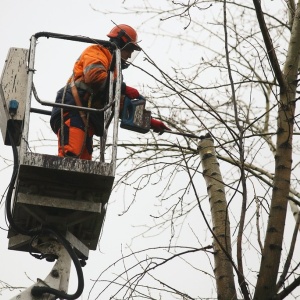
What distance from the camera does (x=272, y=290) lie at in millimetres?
4199

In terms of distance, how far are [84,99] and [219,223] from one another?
1447 mm

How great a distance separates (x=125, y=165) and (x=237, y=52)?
5.25 feet

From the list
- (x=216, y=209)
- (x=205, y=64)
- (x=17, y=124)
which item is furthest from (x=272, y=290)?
(x=205, y=64)

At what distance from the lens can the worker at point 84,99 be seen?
5801 mm

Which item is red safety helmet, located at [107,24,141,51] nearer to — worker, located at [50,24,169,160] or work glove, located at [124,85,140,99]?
worker, located at [50,24,169,160]

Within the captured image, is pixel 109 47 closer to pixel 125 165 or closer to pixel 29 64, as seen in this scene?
pixel 29 64

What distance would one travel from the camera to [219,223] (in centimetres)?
547

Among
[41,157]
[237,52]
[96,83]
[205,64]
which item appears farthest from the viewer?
[237,52]

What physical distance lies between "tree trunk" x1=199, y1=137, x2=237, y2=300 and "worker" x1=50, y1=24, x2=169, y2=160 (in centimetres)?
75

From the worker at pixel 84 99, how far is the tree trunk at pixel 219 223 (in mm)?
754

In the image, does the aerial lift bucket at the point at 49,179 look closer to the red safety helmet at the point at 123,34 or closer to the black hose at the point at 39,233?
the black hose at the point at 39,233

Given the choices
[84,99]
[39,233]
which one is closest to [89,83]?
[84,99]

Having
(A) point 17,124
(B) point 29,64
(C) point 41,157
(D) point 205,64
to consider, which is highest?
(D) point 205,64

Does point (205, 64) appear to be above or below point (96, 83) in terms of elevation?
above
